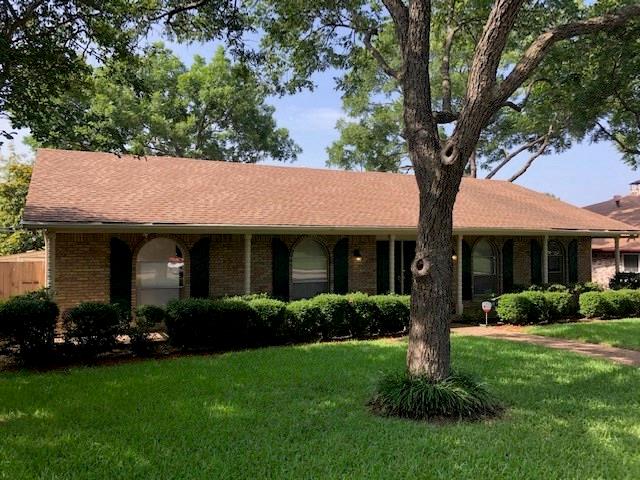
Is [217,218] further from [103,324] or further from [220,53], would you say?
[220,53]

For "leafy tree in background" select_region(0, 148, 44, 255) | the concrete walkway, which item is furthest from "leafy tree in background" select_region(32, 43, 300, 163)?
the concrete walkway

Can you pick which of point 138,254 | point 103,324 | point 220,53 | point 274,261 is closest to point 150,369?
point 103,324

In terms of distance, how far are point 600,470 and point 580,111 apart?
56.4 feet

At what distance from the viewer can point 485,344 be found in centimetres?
1068

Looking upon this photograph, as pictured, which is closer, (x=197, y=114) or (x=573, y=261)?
(x=573, y=261)

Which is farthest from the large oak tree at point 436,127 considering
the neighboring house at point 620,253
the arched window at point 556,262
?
the neighboring house at point 620,253

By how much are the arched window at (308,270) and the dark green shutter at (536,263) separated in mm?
8013

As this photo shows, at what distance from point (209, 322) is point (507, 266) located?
11274 mm

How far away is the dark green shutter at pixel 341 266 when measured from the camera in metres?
14.7

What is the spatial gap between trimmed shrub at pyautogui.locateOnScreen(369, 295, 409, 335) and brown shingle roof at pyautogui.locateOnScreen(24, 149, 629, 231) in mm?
2315

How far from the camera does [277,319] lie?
10.8 m

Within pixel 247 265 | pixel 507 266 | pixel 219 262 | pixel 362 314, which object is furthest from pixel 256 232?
pixel 507 266

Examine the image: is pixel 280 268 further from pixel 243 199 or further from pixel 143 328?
pixel 143 328

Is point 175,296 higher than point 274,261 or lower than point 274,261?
lower
